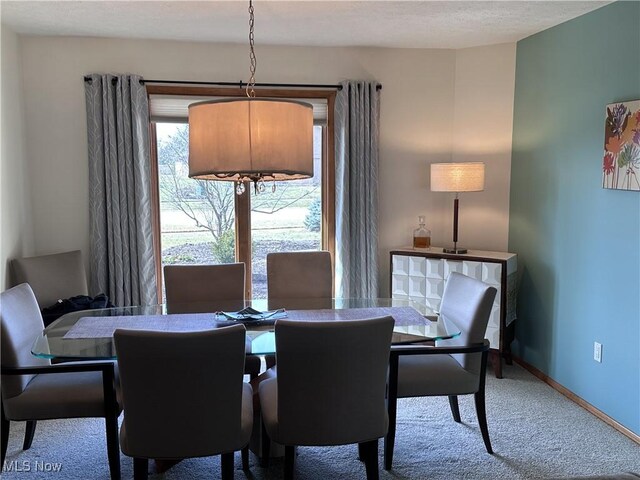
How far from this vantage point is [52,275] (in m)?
3.65

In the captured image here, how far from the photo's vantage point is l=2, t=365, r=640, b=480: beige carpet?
2627 millimetres

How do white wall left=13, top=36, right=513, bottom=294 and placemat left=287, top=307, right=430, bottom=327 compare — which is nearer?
placemat left=287, top=307, right=430, bottom=327

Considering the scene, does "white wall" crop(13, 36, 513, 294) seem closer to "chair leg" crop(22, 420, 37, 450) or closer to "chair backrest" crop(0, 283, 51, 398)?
"chair backrest" crop(0, 283, 51, 398)

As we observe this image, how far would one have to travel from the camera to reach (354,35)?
3.82 metres

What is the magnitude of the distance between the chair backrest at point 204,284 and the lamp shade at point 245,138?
3.57 feet

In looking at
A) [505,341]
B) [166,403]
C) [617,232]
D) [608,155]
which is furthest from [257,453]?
[608,155]

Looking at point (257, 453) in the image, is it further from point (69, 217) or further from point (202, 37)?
point (202, 37)

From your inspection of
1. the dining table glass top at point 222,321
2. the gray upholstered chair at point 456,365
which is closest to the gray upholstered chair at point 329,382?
the dining table glass top at point 222,321

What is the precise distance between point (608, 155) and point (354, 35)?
186cm

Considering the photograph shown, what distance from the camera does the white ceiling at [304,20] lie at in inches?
123

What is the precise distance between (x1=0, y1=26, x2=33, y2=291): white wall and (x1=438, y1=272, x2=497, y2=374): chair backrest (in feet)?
9.08

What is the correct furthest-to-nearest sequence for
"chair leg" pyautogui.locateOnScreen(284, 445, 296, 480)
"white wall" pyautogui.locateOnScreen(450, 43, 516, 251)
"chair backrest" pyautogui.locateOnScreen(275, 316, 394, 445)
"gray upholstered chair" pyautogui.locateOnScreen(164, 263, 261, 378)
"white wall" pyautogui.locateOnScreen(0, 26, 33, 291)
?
"white wall" pyautogui.locateOnScreen(450, 43, 516, 251) → "white wall" pyautogui.locateOnScreen(0, 26, 33, 291) → "gray upholstered chair" pyautogui.locateOnScreen(164, 263, 261, 378) → "chair leg" pyautogui.locateOnScreen(284, 445, 296, 480) → "chair backrest" pyautogui.locateOnScreen(275, 316, 394, 445)

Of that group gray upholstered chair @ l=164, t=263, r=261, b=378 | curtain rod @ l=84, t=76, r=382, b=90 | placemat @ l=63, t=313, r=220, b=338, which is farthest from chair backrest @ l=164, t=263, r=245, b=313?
curtain rod @ l=84, t=76, r=382, b=90

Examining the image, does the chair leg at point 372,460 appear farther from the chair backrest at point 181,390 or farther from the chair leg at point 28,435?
the chair leg at point 28,435
